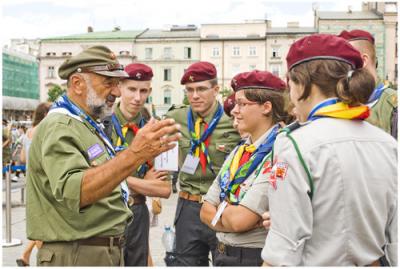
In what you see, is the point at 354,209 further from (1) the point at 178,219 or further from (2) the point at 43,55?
(2) the point at 43,55

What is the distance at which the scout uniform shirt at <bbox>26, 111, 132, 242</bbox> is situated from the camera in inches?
115

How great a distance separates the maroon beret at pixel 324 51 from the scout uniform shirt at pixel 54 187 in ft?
4.09

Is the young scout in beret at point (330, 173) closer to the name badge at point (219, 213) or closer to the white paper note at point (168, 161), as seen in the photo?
the name badge at point (219, 213)

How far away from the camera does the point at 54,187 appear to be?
A: 2877mm

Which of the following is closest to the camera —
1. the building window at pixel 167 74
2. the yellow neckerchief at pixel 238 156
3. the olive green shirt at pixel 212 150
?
the yellow neckerchief at pixel 238 156

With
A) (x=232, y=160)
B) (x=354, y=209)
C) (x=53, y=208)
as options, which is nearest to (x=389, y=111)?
(x=232, y=160)

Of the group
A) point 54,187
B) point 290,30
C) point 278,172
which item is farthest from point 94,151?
point 290,30

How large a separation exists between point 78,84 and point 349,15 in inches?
2686

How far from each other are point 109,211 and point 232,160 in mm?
784

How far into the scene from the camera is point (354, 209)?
218 cm

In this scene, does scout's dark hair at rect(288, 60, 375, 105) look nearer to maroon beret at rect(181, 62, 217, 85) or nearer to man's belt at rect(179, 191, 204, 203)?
man's belt at rect(179, 191, 204, 203)

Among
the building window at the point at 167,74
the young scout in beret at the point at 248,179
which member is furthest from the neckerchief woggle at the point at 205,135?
the building window at the point at 167,74

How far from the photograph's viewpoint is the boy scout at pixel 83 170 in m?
2.75

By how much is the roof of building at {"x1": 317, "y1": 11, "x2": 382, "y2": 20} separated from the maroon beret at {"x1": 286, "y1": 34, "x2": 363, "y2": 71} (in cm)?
6508
